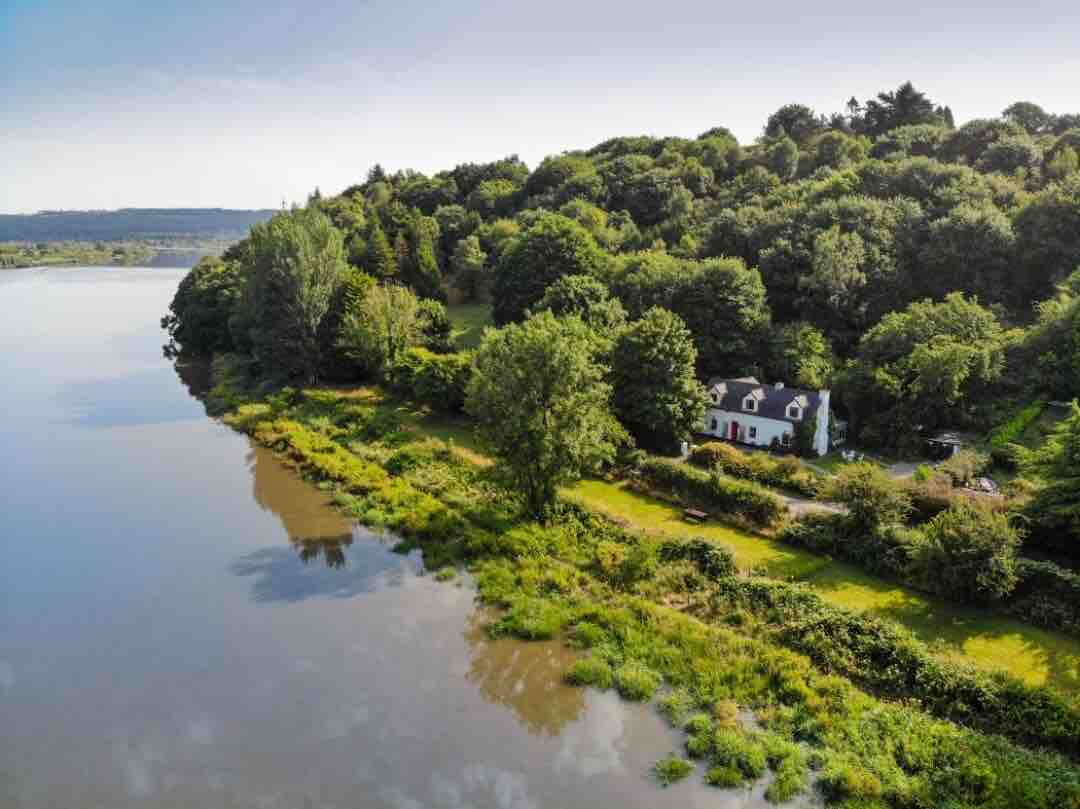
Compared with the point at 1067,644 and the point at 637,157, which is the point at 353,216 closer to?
the point at 637,157

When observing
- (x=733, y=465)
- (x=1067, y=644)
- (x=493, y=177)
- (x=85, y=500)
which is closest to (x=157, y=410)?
(x=85, y=500)

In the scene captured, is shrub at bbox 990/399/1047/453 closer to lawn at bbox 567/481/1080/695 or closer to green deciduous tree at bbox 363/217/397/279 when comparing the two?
lawn at bbox 567/481/1080/695

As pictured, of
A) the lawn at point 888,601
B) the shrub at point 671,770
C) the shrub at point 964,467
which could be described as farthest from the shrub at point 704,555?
the shrub at point 964,467

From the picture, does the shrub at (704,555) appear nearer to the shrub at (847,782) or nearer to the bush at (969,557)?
the bush at (969,557)

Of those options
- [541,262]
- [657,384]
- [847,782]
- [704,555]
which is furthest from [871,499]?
[541,262]

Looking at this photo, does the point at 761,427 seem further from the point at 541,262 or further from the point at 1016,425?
the point at 541,262

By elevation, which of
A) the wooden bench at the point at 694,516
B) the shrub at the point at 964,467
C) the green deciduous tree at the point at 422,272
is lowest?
the wooden bench at the point at 694,516
